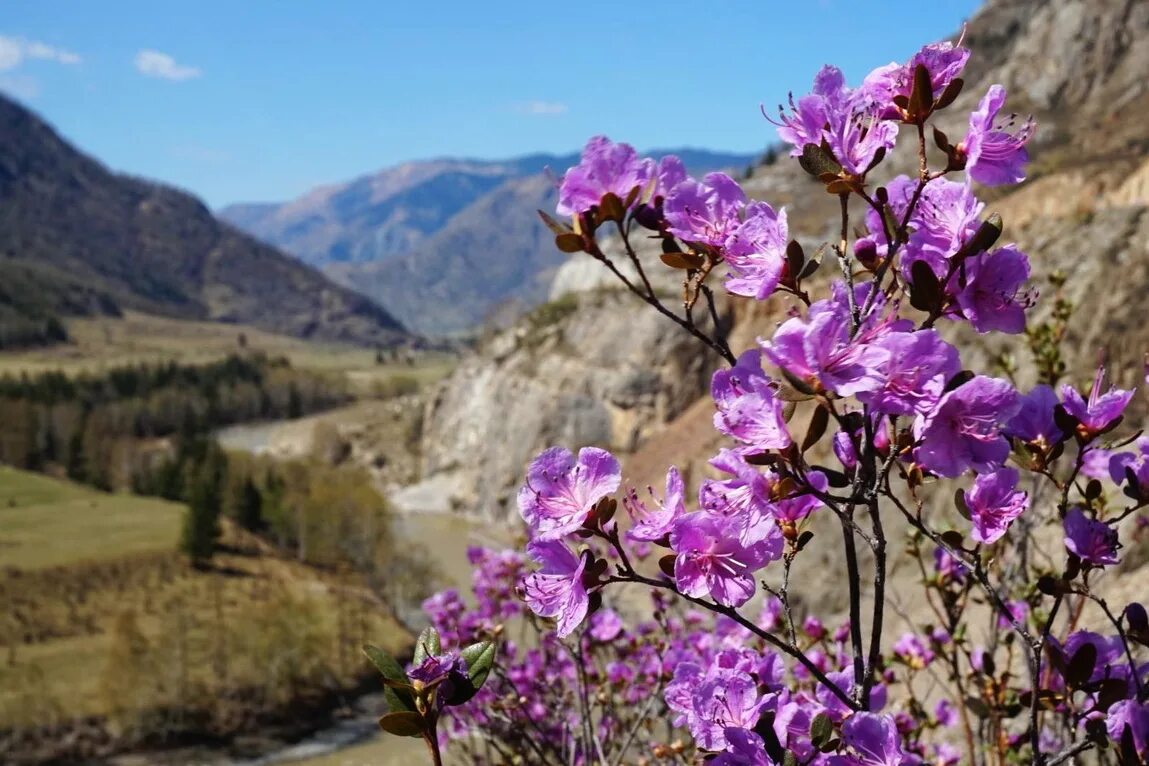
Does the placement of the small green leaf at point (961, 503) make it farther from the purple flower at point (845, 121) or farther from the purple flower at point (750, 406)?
the purple flower at point (845, 121)

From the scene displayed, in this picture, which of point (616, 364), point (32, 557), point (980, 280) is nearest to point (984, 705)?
point (980, 280)

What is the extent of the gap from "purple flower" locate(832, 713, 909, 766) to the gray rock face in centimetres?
3418

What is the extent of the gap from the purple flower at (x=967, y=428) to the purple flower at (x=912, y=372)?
0.03 meters

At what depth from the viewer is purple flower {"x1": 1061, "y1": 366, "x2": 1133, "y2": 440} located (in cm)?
175

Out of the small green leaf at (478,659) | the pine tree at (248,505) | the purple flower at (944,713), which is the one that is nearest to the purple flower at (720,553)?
the small green leaf at (478,659)

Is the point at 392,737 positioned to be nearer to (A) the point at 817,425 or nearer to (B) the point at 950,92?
(A) the point at 817,425

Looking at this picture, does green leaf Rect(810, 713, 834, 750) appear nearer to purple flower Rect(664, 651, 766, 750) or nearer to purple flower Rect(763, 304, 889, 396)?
purple flower Rect(664, 651, 766, 750)

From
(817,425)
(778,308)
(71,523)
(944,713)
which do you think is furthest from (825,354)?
(71,523)

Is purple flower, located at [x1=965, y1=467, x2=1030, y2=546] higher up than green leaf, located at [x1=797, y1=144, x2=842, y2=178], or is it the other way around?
green leaf, located at [x1=797, y1=144, x2=842, y2=178]

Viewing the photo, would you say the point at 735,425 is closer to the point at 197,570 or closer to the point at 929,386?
the point at 929,386

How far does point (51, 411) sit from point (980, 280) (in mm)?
92169

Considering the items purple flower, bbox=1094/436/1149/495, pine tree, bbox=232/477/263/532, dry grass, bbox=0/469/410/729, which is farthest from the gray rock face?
purple flower, bbox=1094/436/1149/495

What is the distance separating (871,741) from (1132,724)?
0.51 m

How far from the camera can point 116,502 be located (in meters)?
64.8
